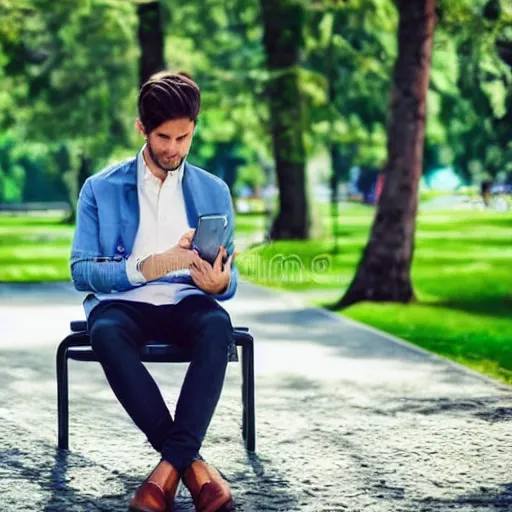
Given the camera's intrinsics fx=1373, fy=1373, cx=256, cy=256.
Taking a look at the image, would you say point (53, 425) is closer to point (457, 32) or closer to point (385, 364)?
point (385, 364)

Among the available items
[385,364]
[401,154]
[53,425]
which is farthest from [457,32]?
[53,425]

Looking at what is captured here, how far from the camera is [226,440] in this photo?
267 inches

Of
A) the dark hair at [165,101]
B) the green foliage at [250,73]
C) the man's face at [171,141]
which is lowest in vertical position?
the man's face at [171,141]

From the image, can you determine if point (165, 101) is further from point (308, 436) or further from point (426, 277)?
point (426, 277)

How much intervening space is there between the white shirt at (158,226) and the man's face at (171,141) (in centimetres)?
17

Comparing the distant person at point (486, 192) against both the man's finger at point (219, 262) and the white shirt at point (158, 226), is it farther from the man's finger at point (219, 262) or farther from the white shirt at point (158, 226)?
the man's finger at point (219, 262)

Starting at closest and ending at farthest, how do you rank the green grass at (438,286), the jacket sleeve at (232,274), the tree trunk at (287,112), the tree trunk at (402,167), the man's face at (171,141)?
the man's face at (171,141)
the jacket sleeve at (232,274)
the green grass at (438,286)
the tree trunk at (402,167)
the tree trunk at (287,112)

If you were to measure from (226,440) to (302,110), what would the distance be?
1959 centimetres

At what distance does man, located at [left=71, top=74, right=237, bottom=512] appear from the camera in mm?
5188

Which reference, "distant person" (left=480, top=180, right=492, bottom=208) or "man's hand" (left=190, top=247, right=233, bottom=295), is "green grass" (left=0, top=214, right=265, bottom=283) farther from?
"man's hand" (left=190, top=247, right=233, bottom=295)

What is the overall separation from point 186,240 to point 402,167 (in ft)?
34.2

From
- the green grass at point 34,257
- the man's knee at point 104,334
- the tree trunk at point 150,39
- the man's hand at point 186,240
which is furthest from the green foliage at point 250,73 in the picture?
the man's knee at point 104,334

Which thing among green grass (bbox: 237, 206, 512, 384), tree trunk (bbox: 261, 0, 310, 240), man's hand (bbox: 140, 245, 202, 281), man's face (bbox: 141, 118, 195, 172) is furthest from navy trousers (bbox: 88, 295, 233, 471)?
tree trunk (bbox: 261, 0, 310, 240)

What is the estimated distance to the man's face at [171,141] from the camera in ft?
18.5
